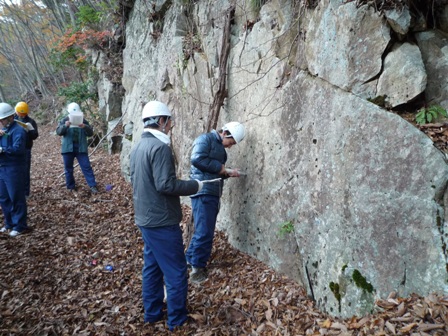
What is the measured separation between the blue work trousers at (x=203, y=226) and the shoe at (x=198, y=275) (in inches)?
2.6

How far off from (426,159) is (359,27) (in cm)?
170

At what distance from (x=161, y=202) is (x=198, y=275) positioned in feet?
5.88

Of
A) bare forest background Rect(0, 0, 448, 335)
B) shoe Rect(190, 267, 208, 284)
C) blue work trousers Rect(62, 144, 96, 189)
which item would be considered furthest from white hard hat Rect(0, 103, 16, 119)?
shoe Rect(190, 267, 208, 284)

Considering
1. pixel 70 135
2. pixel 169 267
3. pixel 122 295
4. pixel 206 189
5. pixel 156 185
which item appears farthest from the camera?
pixel 70 135

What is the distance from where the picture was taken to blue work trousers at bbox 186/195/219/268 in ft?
15.1

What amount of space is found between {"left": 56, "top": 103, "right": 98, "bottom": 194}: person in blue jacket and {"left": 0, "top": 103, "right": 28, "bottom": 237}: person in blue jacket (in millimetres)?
1738

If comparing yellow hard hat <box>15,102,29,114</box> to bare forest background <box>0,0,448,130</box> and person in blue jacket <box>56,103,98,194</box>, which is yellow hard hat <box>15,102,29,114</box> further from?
bare forest background <box>0,0,448,130</box>

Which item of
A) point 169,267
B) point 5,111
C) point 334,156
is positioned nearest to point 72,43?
point 5,111

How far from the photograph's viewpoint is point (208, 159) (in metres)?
4.61

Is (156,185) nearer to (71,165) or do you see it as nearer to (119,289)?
(119,289)

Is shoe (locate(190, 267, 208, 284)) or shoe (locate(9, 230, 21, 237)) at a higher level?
shoe (locate(9, 230, 21, 237))

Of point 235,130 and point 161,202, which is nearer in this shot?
point 161,202

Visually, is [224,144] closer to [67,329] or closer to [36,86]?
[67,329]

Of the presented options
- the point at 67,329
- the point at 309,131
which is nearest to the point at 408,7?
the point at 309,131
